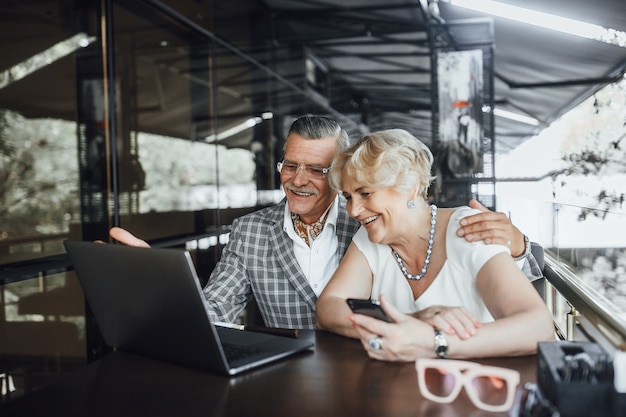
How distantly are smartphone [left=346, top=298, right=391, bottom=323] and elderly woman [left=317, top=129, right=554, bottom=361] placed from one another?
0.08 m

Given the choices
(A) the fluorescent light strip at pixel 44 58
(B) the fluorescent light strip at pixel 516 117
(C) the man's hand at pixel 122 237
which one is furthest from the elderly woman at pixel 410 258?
(B) the fluorescent light strip at pixel 516 117

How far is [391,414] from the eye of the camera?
3.53 feet

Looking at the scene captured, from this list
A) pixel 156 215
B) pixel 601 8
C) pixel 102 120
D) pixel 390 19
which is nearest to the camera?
pixel 102 120

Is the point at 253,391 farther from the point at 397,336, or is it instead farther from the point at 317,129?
the point at 317,129

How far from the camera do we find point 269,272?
233cm

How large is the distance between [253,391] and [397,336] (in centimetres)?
36

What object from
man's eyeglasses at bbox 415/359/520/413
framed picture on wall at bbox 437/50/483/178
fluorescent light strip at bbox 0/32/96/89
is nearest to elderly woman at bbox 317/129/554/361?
man's eyeglasses at bbox 415/359/520/413

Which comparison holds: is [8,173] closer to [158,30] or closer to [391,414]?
[158,30]

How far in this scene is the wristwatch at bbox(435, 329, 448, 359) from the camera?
1.39 m

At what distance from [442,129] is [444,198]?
78 cm

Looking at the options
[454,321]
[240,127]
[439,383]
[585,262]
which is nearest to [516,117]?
[240,127]

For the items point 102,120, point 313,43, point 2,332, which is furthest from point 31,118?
point 313,43

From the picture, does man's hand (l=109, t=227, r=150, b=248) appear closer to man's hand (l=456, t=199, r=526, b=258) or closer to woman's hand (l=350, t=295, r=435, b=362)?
woman's hand (l=350, t=295, r=435, b=362)

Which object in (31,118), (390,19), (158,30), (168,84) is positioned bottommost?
(31,118)
